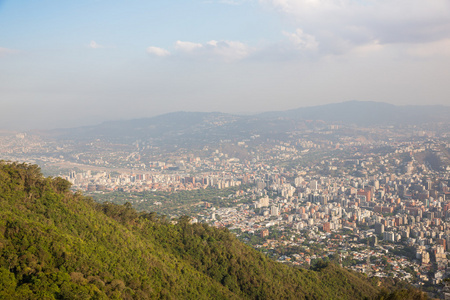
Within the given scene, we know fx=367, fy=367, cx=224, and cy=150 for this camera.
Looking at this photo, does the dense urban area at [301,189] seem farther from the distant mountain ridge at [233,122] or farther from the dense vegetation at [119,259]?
the distant mountain ridge at [233,122]

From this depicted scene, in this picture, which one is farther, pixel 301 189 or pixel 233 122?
pixel 233 122

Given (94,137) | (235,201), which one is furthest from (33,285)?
(94,137)

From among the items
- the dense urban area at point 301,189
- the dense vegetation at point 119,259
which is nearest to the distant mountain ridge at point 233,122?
the dense urban area at point 301,189

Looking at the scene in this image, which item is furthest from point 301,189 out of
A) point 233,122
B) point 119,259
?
point 233,122

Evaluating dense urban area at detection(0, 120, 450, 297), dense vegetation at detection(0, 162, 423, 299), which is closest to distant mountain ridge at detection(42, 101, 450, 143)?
dense urban area at detection(0, 120, 450, 297)

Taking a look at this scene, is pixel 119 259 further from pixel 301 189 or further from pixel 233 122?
pixel 233 122

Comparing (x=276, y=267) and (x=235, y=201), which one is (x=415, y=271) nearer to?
(x=276, y=267)
